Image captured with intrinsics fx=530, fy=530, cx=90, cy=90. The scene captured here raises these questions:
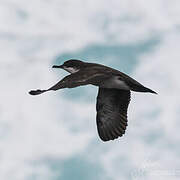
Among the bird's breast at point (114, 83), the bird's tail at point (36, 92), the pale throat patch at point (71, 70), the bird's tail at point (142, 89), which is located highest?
the pale throat patch at point (71, 70)

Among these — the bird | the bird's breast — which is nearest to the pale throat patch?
the bird

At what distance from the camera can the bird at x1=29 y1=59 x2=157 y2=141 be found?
11.7m

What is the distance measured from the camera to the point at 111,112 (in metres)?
12.8

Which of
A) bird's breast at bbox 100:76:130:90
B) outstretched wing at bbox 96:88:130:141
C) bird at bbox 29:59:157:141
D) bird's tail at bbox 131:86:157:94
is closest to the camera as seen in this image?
bird's tail at bbox 131:86:157:94

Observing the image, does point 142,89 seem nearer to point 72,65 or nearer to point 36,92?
point 72,65

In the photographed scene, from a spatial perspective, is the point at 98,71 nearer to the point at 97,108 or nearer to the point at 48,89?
the point at 97,108

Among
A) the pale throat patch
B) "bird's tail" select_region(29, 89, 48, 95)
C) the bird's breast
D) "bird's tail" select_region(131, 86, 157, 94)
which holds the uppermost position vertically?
the pale throat patch

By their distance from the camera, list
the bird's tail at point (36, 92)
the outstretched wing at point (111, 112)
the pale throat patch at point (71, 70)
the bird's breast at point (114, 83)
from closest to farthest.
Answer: the bird's tail at point (36, 92), the bird's breast at point (114, 83), the outstretched wing at point (111, 112), the pale throat patch at point (71, 70)

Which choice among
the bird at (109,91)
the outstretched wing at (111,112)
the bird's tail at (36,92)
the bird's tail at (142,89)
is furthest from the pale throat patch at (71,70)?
the bird's tail at (36,92)

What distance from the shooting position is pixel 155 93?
37.3 ft

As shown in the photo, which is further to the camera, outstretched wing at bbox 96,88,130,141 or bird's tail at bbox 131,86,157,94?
outstretched wing at bbox 96,88,130,141

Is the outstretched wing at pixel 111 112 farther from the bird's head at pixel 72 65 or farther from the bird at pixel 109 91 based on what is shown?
the bird's head at pixel 72 65

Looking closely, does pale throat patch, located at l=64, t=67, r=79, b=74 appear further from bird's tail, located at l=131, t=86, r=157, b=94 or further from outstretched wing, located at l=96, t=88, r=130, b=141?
bird's tail, located at l=131, t=86, r=157, b=94

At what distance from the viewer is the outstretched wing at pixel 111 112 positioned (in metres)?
12.6
